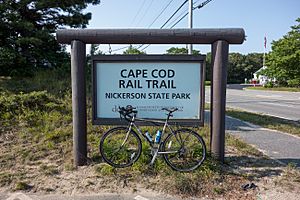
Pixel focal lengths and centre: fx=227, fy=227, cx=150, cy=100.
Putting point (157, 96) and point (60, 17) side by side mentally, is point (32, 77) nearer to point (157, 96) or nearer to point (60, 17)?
point (60, 17)

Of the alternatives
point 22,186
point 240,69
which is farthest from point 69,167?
point 240,69

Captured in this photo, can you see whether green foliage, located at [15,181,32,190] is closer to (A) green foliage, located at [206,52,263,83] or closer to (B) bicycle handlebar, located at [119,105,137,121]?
(B) bicycle handlebar, located at [119,105,137,121]

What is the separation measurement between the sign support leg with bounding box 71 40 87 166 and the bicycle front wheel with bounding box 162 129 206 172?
135 cm

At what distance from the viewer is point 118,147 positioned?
3779 millimetres

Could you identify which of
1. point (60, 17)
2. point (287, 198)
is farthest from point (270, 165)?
point (60, 17)

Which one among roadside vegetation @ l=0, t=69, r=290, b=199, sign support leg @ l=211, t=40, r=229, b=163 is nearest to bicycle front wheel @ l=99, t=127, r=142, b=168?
roadside vegetation @ l=0, t=69, r=290, b=199

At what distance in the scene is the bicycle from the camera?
3.59 metres

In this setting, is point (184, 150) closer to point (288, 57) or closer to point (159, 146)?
point (159, 146)

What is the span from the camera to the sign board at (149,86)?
377cm

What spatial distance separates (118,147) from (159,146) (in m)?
0.70

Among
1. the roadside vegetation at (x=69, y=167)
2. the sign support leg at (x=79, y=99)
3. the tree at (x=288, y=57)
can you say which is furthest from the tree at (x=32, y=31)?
the tree at (x=288, y=57)

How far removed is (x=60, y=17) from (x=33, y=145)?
7.13m

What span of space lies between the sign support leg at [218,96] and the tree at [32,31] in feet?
23.1

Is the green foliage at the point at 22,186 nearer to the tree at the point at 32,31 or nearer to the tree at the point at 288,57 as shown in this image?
the tree at the point at 32,31
